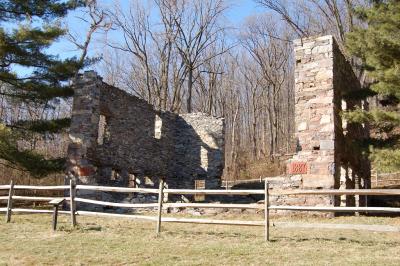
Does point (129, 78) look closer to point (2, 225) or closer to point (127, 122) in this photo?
point (127, 122)

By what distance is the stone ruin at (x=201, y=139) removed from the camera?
1199 cm

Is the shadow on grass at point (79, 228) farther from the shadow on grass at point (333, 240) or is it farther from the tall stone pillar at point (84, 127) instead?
the tall stone pillar at point (84, 127)

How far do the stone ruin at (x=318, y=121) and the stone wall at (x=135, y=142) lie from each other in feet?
21.3

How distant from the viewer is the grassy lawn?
6.59 m

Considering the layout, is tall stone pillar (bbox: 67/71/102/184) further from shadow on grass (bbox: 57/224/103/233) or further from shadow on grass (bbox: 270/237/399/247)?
shadow on grass (bbox: 270/237/399/247)

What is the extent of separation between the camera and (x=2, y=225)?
32.7ft

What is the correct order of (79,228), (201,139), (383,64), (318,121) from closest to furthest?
(79,228) < (383,64) < (318,121) < (201,139)

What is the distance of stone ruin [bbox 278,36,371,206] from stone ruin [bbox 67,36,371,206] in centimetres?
3

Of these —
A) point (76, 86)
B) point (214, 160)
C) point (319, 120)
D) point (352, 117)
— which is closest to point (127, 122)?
point (76, 86)

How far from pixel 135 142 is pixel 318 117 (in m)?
8.17

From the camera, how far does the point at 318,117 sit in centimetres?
1216

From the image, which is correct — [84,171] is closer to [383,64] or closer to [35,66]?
[35,66]

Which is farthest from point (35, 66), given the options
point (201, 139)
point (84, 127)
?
point (201, 139)

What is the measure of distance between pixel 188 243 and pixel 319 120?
5915 millimetres
